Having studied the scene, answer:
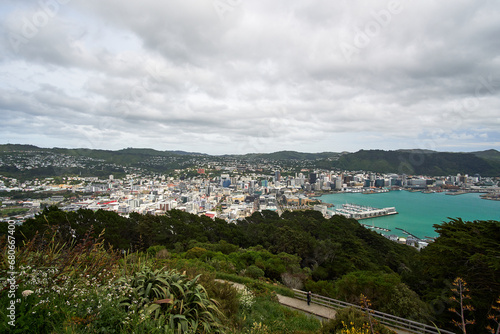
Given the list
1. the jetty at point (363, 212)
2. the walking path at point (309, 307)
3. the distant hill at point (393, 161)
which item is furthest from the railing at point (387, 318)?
the distant hill at point (393, 161)

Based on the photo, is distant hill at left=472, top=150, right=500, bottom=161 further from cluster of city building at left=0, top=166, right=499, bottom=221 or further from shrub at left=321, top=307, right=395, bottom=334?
shrub at left=321, top=307, right=395, bottom=334

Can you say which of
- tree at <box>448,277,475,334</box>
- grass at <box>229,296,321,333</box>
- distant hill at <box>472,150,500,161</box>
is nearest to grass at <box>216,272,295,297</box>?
grass at <box>229,296,321,333</box>

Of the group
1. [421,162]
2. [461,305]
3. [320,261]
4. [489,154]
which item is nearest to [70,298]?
[461,305]

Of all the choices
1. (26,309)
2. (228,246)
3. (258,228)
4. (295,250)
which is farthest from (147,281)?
(258,228)

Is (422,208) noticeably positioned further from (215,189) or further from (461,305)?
(461,305)

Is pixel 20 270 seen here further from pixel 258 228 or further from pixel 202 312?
pixel 258 228
